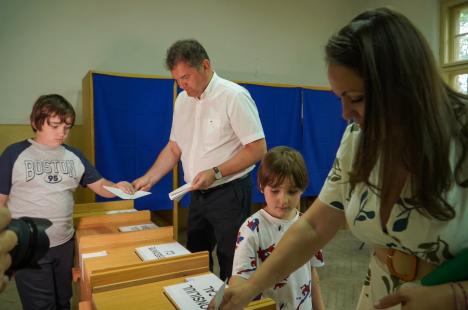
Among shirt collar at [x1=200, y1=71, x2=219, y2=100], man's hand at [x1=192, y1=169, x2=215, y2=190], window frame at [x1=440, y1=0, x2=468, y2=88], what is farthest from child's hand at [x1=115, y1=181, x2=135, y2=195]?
window frame at [x1=440, y1=0, x2=468, y2=88]

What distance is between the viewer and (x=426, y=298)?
2.02ft

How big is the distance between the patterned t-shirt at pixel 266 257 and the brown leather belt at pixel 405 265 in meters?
0.46

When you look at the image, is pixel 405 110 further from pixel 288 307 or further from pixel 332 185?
pixel 288 307

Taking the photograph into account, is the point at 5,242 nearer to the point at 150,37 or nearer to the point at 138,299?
the point at 138,299

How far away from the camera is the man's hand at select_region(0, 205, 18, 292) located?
1.99ft

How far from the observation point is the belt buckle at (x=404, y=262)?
2.36 feet

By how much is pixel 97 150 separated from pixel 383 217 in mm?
2980

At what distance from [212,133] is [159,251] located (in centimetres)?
65

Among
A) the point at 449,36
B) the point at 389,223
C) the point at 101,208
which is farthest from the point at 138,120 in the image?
the point at 449,36

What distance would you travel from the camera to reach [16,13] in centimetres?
335

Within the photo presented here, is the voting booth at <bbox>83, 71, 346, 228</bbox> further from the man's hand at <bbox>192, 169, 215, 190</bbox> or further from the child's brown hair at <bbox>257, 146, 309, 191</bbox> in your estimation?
the child's brown hair at <bbox>257, 146, 309, 191</bbox>

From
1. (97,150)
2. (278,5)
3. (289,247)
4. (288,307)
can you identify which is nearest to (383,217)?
(289,247)

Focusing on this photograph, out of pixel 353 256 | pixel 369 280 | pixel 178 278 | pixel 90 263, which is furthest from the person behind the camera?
pixel 353 256

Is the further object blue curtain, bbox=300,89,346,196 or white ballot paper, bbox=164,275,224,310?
blue curtain, bbox=300,89,346,196
